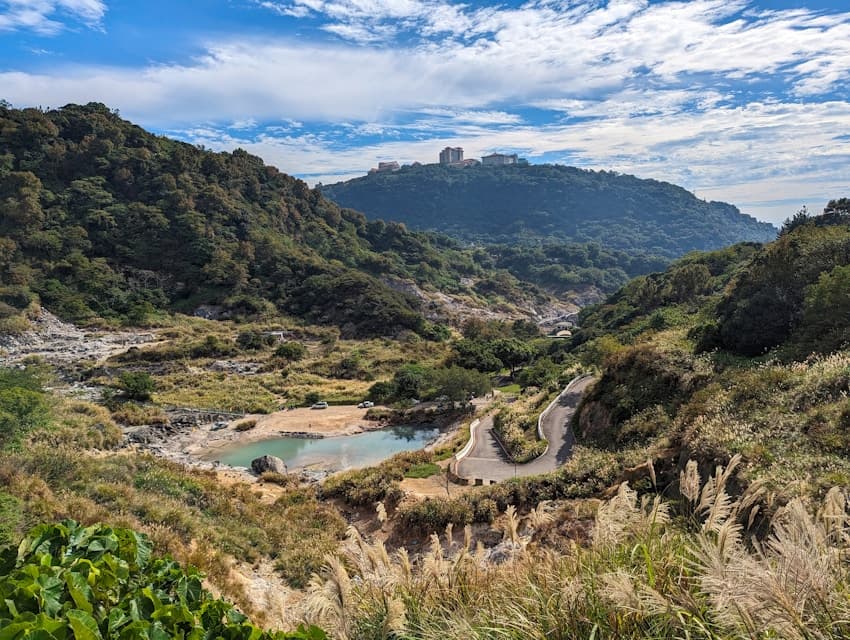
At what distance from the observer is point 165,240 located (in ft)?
200

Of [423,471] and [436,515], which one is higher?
[436,515]

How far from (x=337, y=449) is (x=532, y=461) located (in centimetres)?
1146

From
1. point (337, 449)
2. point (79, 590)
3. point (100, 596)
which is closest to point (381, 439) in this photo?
point (337, 449)

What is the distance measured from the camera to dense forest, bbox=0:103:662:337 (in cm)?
5231

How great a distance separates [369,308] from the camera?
55.2 m

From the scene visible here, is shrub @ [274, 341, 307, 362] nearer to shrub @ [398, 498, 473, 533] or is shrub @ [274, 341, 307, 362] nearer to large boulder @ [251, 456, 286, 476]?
large boulder @ [251, 456, 286, 476]

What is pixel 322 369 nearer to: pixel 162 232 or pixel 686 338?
pixel 686 338

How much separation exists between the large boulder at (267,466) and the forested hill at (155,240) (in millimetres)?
32049

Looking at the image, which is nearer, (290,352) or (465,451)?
(465,451)

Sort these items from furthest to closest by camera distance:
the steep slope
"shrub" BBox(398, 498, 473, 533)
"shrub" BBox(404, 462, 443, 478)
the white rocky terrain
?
1. the white rocky terrain
2. "shrub" BBox(404, 462, 443, 478)
3. "shrub" BBox(398, 498, 473, 533)
4. the steep slope

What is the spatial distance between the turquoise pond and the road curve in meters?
4.59

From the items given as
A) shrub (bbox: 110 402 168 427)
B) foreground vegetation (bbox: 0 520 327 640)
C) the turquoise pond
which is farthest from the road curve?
shrub (bbox: 110 402 168 427)

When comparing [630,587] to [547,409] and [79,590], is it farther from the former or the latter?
[547,409]

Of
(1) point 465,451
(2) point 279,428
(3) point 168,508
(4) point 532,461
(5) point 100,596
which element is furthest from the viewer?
(2) point 279,428
